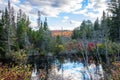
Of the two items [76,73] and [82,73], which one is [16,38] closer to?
[76,73]

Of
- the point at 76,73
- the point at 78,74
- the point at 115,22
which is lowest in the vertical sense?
the point at 76,73

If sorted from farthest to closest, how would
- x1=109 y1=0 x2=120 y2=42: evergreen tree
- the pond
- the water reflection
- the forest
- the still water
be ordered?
x1=109 y1=0 x2=120 y2=42: evergreen tree, the forest, the pond, the still water, the water reflection

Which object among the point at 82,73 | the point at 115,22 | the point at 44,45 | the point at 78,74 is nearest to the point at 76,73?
the point at 78,74

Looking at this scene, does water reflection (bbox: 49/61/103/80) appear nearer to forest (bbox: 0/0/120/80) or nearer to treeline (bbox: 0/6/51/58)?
forest (bbox: 0/0/120/80)

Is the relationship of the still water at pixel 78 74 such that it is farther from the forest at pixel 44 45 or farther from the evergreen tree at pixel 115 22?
the evergreen tree at pixel 115 22

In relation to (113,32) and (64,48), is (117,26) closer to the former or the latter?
(113,32)

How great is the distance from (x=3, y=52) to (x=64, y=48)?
17106 mm

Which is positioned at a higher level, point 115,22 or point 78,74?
point 115,22

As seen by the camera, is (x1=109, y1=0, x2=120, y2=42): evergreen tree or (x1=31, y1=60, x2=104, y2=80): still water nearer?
(x1=31, y1=60, x2=104, y2=80): still water

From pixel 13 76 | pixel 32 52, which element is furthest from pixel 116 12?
pixel 13 76

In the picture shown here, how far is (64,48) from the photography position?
59781 mm

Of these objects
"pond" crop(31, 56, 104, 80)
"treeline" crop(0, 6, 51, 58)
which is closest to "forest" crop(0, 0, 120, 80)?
"treeline" crop(0, 6, 51, 58)

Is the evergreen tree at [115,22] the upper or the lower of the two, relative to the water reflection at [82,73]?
upper

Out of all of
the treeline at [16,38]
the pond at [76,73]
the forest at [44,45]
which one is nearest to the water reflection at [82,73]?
the pond at [76,73]
